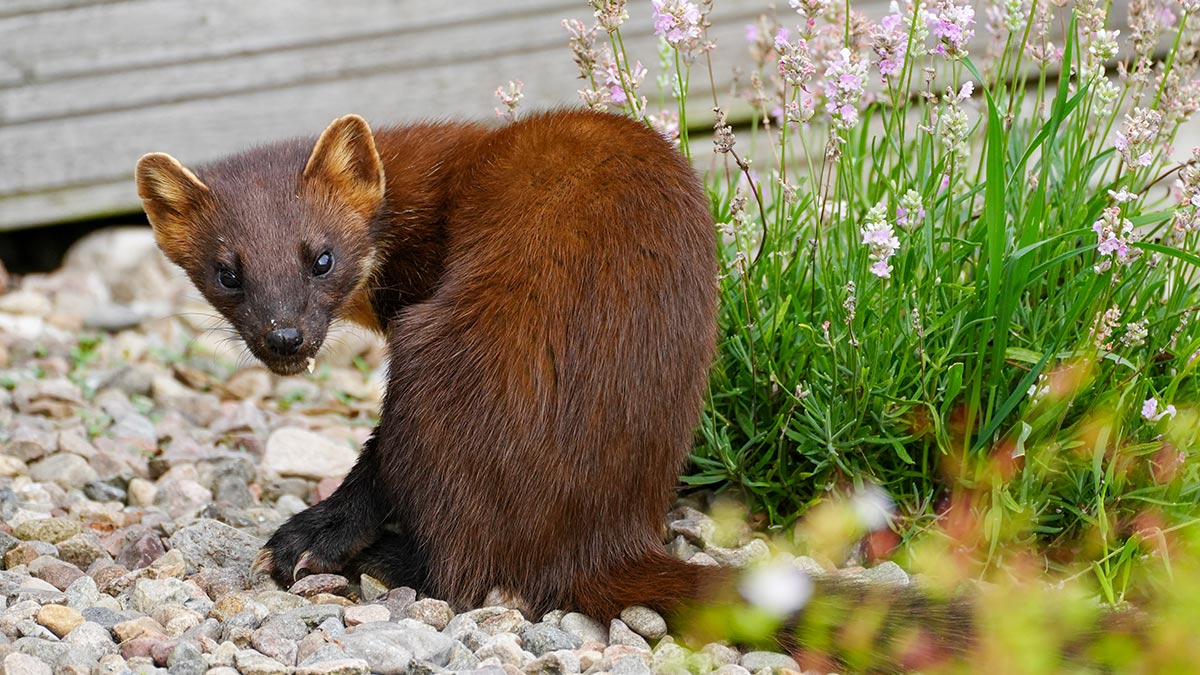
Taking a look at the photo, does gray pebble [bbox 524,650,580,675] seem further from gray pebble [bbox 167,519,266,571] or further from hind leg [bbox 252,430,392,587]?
gray pebble [bbox 167,519,266,571]

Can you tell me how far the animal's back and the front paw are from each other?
0.34 metres

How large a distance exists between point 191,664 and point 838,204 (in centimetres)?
205

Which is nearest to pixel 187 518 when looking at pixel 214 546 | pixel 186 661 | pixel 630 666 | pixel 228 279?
pixel 214 546

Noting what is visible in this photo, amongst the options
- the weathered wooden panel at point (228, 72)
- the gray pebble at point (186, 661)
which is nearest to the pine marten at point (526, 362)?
the gray pebble at point (186, 661)

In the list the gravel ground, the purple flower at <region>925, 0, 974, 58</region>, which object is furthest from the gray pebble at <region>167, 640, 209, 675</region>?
the purple flower at <region>925, 0, 974, 58</region>

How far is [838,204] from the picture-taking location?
3803 mm

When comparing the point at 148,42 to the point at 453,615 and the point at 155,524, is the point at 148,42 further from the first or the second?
the point at 453,615

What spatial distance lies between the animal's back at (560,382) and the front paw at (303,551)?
1.10 ft

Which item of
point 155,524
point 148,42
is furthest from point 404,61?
point 155,524

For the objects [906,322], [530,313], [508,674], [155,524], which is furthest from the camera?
[155,524]

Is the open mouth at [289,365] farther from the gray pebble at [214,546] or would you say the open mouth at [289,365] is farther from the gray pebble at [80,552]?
the gray pebble at [80,552]

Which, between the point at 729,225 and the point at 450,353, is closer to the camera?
the point at 450,353

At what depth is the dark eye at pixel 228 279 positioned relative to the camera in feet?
12.8

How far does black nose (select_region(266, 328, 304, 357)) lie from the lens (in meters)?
3.71
